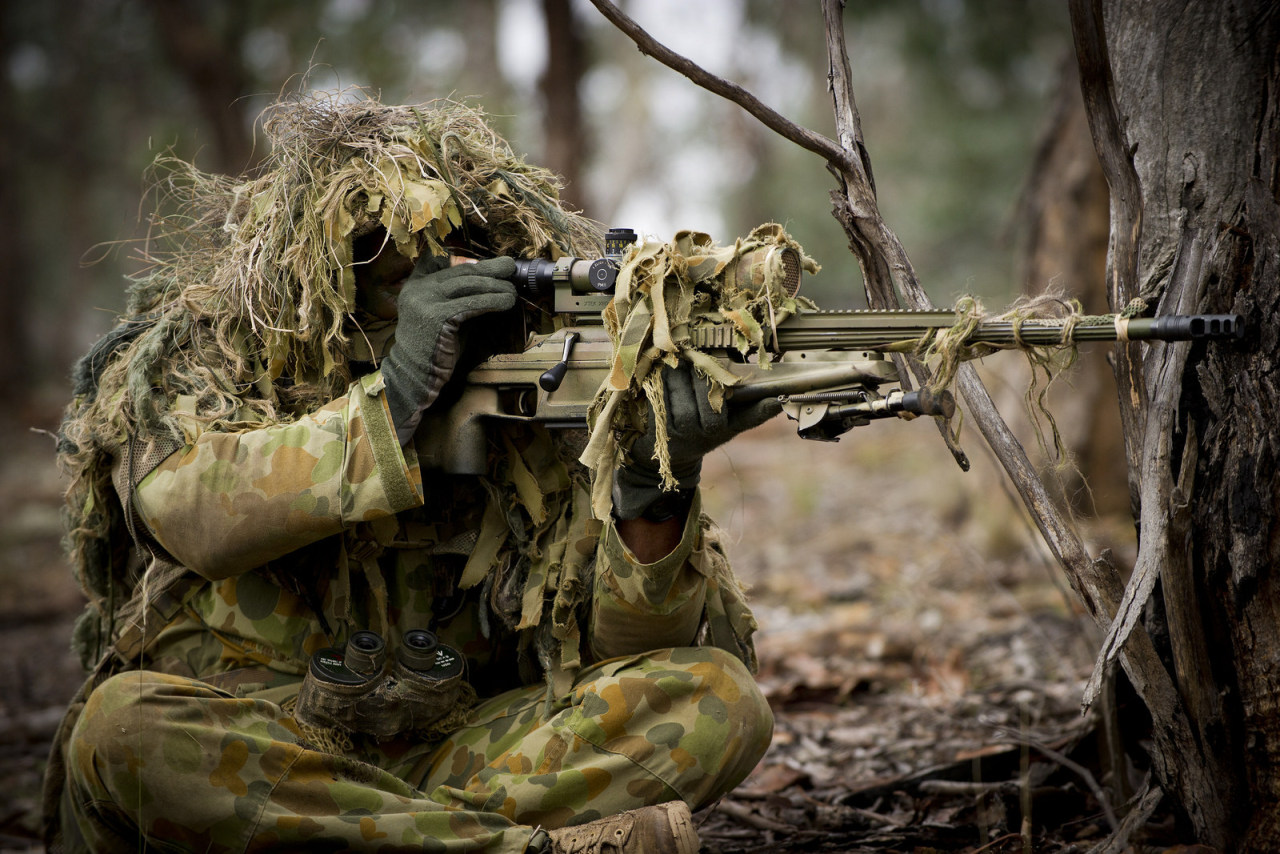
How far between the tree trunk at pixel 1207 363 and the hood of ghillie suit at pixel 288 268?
1387 millimetres

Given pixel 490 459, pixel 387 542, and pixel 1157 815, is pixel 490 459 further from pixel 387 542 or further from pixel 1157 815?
pixel 1157 815

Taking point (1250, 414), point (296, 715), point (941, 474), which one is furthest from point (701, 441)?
point (941, 474)

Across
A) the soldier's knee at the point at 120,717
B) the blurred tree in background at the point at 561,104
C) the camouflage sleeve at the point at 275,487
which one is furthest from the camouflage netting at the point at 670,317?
the blurred tree in background at the point at 561,104

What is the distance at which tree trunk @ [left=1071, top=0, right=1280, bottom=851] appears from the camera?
204cm

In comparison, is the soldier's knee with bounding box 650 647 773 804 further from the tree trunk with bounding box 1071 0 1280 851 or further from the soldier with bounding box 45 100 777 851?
the tree trunk with bounding box 1071 0 1280 851

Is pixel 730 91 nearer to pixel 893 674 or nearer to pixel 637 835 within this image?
pixel 637 835

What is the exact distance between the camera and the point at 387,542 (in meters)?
2.71

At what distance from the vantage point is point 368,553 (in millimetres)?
2709

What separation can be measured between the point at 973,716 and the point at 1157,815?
1173 millimetres

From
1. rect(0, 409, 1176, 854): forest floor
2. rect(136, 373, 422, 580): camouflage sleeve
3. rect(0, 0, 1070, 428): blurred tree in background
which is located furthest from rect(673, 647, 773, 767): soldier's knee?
rect(0, 0, 1070, 428): blurred tree in background

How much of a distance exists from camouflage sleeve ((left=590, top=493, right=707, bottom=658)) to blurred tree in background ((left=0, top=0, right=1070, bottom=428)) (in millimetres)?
4568

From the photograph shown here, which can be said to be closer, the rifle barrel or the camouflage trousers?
the rifle barrel

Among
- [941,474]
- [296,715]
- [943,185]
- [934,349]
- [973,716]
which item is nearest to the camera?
[934,349]

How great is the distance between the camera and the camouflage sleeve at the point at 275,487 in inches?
94.3
